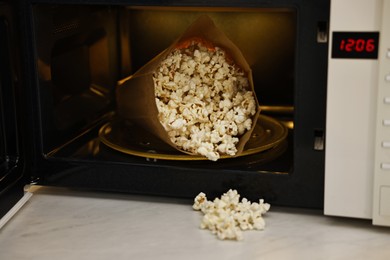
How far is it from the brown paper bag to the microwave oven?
23 mm

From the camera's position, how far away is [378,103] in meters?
0.91

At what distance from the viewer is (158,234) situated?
98 cm

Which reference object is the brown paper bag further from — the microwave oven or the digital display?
the digital display

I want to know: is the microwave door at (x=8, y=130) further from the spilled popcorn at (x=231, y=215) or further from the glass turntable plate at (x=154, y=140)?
the spilled popcorn at (x=231, y=215)

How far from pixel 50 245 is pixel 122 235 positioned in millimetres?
103

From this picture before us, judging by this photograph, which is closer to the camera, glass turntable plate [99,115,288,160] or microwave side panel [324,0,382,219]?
microwave side panel [324,0,382,219]

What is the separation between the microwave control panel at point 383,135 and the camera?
2.93 feet

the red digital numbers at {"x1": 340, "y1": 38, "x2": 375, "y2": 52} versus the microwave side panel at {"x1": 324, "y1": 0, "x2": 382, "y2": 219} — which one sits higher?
the red digital numbers at {"x1": 340, "y1": 38, "x2": 375, "y2": 52}

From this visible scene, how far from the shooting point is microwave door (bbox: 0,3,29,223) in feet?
3.34

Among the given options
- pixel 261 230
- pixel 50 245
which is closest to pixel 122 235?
pixel 50 245

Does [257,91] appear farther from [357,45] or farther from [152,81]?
[357,45]

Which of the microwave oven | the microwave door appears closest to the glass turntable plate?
the microwave oven

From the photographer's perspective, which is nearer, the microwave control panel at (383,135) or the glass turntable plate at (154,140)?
the microwave control panel at (383,135)

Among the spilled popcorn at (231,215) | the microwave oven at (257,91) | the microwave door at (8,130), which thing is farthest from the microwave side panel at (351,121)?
the microwave door at (8,130)
